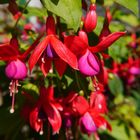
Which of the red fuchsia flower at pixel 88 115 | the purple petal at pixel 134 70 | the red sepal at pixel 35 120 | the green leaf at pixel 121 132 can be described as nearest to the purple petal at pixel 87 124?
the red fuchsia flower at pixel 88 115

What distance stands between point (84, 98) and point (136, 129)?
0.75 metres

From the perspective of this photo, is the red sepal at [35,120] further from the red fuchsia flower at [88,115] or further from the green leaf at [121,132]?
the green leaf at [121,132]

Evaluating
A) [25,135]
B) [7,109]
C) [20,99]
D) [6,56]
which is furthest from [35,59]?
[25,135]

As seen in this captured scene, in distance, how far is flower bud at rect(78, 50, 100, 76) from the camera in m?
0.79

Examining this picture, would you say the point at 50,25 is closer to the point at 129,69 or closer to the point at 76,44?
the point at 76,44

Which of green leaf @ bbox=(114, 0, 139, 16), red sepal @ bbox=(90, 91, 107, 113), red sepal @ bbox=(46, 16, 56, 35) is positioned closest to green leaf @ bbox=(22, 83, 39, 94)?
red sepal @ bbox=(90, 91, 107, 113)

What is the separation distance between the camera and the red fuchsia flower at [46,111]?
946mm

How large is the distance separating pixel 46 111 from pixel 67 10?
0.96ft

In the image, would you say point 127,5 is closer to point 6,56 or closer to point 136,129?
point 6,56

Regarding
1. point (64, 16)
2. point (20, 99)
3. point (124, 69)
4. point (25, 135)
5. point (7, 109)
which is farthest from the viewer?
point (124, 69)

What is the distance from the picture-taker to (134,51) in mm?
1981

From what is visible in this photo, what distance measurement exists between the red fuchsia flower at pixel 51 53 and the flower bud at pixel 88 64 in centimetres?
1

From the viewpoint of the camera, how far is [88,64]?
30.9 inches

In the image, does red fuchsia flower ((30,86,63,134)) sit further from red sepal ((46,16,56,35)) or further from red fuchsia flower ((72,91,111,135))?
red sepal ((46,16,56,35))
